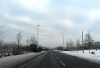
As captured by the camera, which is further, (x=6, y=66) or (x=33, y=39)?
(x=33, y=39)

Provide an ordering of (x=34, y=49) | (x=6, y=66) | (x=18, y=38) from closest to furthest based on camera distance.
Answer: (x=6, y=66) → (x=18, y=38) → (x=34, y=49)

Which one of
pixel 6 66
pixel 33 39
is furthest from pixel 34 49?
pixel 6 66

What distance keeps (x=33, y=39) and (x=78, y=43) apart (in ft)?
170

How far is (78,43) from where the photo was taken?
165000 millimetres

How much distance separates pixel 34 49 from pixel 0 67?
77.7 metres

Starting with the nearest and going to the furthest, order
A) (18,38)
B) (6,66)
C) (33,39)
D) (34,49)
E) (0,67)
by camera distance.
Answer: (0,67) → (6,66) → (18,38) → (34,49) → (33,39)

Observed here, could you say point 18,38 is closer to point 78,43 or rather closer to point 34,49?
point 34,49

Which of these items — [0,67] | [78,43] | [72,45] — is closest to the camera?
[0,67]

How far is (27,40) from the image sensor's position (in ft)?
380

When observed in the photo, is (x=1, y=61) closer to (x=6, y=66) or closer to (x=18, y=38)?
(x=6, y=66)

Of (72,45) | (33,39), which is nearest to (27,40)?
(33,39)

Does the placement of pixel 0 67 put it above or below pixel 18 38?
below

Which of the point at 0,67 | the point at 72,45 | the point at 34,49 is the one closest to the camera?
the point at 0,67

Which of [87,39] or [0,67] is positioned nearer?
[0,67]
